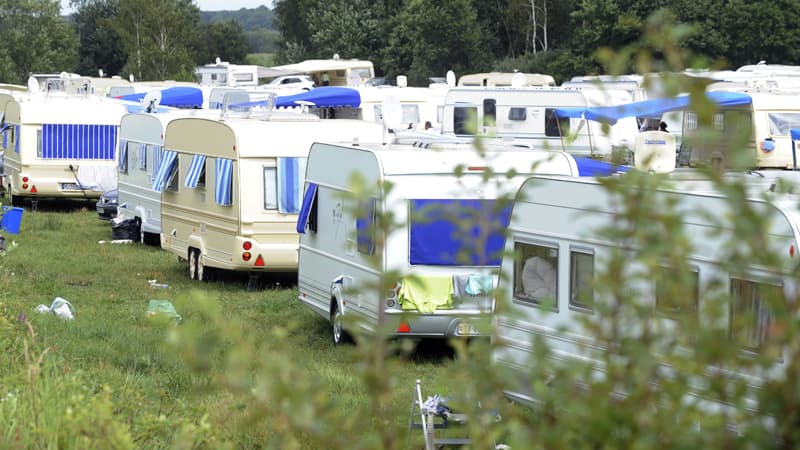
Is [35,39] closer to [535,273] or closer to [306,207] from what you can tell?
[306,207]

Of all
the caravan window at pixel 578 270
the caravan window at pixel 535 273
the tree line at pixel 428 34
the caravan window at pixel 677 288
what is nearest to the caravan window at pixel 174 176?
the caravan window at pixel 535 273

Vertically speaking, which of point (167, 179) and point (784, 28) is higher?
point (784, 28)

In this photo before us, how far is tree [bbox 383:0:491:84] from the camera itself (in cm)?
5906

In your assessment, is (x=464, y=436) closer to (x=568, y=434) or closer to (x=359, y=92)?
(x=568, y=434)

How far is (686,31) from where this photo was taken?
277 cm

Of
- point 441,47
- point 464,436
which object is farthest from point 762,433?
point 441,47

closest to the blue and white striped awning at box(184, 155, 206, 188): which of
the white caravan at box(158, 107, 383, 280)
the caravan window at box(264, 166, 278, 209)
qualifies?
the white caravan at box(158, 107, 383, 280)

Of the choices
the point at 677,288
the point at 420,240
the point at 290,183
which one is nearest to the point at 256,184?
the point at 290,183

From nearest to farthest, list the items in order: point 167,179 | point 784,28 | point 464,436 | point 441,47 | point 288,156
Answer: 1. point 464,436
2. point 288,156
3. point 167,179
4. point 784,28
5. point 441,47

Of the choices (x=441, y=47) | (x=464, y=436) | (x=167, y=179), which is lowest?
(x=464, y=436)

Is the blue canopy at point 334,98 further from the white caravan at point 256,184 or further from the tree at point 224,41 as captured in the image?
the tree at point 224,41

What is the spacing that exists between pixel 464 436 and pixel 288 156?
26.4 ft

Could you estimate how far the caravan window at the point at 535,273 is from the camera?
8508 mm

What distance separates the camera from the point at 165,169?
1883 centimetres
